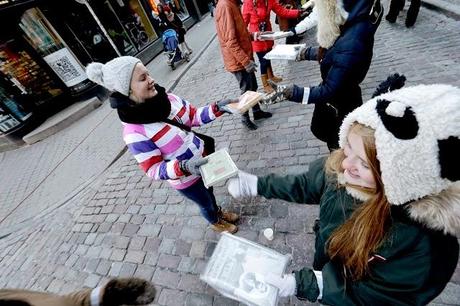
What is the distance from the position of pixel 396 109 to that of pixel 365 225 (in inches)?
22.6

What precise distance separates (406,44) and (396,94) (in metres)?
5.81

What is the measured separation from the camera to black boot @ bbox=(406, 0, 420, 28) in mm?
5797

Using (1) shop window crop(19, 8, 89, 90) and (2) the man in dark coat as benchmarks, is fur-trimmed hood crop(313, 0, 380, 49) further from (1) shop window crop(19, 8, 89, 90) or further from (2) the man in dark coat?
(1) shop window crop(19, 8, 89, 90)

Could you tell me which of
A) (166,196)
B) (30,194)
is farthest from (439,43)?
(30,194)

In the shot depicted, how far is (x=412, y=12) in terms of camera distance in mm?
5906

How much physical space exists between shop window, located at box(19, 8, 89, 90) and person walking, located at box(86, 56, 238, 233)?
8.27m

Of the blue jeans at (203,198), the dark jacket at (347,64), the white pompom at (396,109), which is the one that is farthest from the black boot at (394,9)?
the white pompom at (396,109)

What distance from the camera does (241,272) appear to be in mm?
1508

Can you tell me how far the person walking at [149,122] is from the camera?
7.10ft

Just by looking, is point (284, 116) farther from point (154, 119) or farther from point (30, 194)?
point (30, 194)

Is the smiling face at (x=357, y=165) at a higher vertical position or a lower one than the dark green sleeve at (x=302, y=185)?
higher

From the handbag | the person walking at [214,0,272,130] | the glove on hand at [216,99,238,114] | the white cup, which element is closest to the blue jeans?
the handbag

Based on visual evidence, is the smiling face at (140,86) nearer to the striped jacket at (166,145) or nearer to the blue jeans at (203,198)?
the striped jacket at (166,145)

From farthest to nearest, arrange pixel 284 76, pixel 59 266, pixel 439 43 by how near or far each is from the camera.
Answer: pixel 284 76 < pixel 439 43 < pixel 59 266
